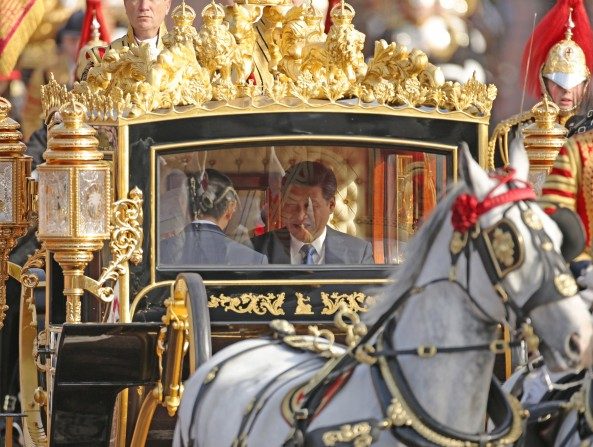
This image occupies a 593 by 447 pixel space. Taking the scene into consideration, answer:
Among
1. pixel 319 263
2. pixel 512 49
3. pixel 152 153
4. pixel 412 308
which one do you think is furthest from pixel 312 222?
pixel 512 49

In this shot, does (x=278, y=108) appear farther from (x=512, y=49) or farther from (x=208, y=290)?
(x=512, y=49)

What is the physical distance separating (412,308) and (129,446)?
2.35 metres

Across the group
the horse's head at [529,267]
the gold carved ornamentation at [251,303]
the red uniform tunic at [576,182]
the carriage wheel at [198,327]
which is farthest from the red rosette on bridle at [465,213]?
the gold carved ornamentation at [251,303]

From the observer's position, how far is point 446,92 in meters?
7.54

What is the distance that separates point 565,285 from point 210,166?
103 inches

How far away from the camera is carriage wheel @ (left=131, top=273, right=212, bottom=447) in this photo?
6711 mm

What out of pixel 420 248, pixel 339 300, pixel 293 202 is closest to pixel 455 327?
pixel 420 248

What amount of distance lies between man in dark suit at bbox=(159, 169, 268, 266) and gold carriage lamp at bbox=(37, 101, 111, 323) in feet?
0.98

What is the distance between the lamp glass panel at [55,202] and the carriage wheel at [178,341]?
51 centimetres

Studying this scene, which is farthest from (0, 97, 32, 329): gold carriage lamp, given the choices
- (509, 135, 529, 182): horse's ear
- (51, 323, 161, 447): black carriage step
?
(509, 135, 529, 182): horse's ear

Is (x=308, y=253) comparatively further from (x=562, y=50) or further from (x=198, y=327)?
(x=562, y=50)

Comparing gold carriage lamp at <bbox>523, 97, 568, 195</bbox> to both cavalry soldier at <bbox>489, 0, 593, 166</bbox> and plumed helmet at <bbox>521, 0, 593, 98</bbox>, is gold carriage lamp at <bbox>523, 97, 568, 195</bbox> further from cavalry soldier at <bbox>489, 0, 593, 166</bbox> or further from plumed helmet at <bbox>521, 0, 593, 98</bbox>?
plumed helmet at <bbox>521, 0, 593, 98</bbox>

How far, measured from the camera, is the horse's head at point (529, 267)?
A: 4969 mm

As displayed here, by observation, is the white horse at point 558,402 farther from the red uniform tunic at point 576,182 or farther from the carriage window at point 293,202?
the carriage window at point 293,202
